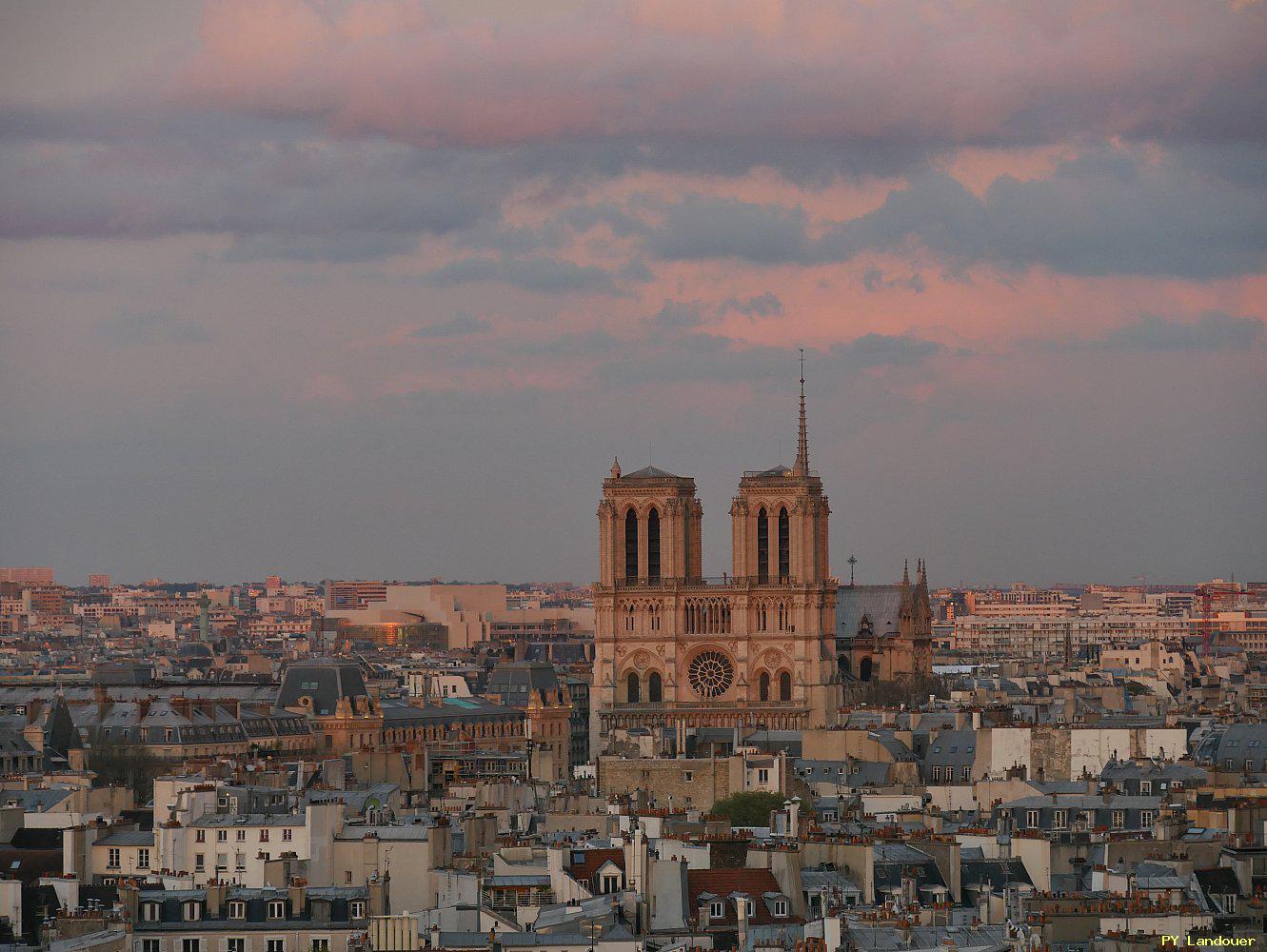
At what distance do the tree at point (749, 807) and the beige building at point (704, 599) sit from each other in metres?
54.9

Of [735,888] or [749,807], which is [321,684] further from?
[735,888]

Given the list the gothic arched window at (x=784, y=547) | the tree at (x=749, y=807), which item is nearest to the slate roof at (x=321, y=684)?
the gothic arched window at (x=784, y=547)

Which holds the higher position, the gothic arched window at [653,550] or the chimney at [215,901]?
the gothic arched window at [653,550]

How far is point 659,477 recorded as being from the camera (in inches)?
5074

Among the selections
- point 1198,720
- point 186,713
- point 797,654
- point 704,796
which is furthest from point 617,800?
point 797,654

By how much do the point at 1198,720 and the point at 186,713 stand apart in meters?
29.0

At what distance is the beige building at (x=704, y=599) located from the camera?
12850 centimetres

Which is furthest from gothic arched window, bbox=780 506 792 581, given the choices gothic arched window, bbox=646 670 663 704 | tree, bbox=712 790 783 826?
tree, bbox=712 790 783 826

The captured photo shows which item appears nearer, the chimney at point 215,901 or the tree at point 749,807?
the chimney at point 215,901

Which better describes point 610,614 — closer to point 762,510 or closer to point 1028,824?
point 762,510

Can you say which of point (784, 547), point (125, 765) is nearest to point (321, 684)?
point (784, 547)

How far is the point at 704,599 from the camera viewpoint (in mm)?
130000

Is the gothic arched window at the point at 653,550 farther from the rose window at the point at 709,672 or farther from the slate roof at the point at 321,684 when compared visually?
the slate roof at the point at 321,684

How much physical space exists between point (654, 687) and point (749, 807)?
195 feet
